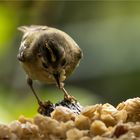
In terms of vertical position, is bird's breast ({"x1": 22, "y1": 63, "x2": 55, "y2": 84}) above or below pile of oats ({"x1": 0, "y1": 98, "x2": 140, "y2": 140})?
above

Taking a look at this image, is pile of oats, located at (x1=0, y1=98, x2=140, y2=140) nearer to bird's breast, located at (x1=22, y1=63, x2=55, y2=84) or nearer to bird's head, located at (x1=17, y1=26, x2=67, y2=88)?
bird's head, located at (x1=17, y1=26, x2=67, y2=88)

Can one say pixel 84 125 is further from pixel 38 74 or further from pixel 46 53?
pixel 38 74

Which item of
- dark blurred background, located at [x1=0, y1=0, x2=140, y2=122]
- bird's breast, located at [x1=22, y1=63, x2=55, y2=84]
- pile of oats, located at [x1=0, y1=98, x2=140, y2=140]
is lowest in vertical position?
pile of oats, located at [x1=0, y1=98, x2=140, y2=140]

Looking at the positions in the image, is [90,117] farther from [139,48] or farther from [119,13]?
[119,13]

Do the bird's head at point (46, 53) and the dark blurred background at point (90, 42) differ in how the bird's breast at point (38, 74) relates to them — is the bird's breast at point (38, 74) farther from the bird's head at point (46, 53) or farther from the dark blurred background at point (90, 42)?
the dark blurred background at point (90, 42)

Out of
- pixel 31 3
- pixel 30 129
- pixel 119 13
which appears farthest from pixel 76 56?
pixel 119 13

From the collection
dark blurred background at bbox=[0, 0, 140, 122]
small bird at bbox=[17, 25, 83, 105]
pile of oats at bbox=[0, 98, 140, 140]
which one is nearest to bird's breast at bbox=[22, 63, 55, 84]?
small bird at bbox=[17, 25, 83, 105]

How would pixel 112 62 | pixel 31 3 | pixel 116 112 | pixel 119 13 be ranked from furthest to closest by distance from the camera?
pixel 119 13 < pixel 112 62 < pixel 31 3 < pixel 116 112
